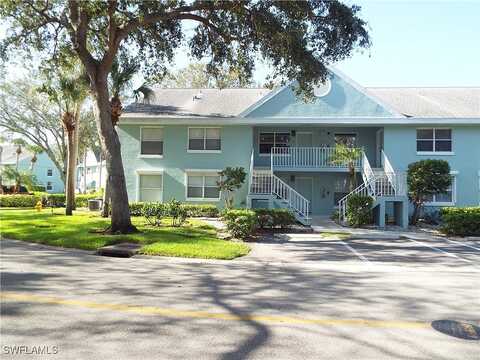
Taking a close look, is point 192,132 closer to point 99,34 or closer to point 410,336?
point 99,34

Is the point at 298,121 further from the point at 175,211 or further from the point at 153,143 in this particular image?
the point at 175,211

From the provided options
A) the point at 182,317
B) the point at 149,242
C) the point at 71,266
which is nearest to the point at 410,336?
the point at 182,317

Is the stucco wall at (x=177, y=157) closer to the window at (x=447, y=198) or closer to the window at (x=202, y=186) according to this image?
the window at (x=202, y=186)

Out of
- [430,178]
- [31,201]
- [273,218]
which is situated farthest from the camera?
[31,201]

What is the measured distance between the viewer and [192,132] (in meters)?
23.7

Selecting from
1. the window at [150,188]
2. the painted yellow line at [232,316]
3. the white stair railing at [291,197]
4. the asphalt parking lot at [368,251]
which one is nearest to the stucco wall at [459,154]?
the white stair railing at [291,197]

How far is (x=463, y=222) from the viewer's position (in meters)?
16.3

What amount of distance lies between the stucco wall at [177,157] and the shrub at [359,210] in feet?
21.6

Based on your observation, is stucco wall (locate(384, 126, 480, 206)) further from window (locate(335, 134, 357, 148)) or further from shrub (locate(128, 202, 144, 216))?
shrub (locate(128, 202, 144, 216))

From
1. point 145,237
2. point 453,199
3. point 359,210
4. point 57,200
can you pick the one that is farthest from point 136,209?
point 453,199

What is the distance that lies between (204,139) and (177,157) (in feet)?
6.12

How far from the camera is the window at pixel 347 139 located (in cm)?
2430

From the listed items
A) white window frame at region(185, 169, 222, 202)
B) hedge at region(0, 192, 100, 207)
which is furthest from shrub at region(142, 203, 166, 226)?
hedge at region(0, 192, 100, 207)

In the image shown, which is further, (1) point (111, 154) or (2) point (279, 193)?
(2) point (279, 193)
